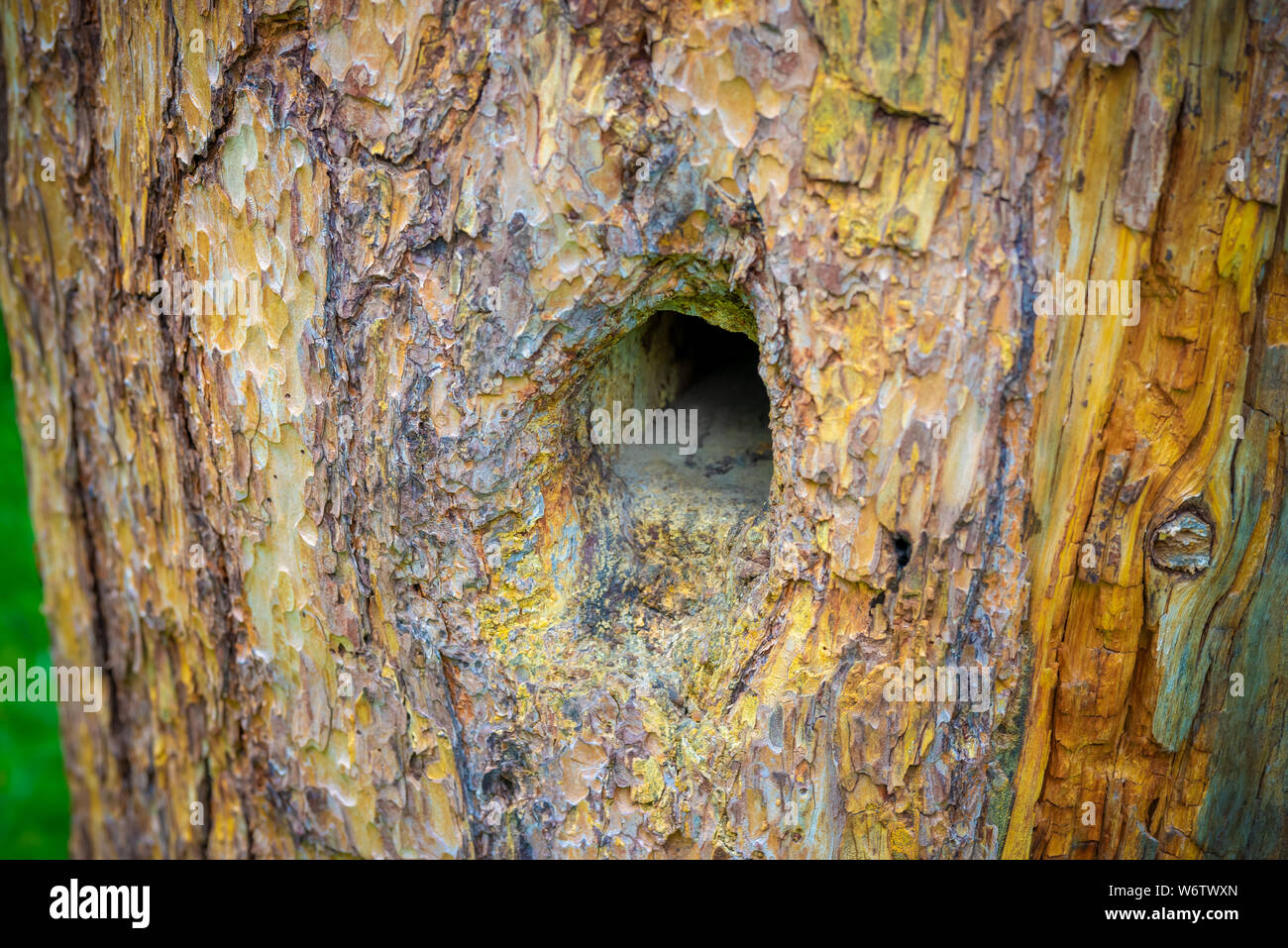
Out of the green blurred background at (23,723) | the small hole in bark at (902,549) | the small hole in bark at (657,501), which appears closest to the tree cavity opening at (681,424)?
the small hole in bark at (657,501)

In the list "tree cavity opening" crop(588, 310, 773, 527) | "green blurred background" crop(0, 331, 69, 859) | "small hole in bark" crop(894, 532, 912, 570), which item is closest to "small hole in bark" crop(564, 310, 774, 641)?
"tree cavity opening" crop(588, 310, 773, 527)

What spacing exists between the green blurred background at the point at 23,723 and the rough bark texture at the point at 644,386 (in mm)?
1489

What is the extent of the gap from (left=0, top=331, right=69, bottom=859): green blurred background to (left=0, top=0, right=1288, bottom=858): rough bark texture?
1.49 metres

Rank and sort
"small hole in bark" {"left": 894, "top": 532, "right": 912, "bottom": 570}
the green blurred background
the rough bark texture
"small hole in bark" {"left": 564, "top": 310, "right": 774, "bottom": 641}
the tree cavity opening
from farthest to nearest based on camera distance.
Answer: the green blurred background, the tree cavity opening, "small hole in bark" {"left": 564, "top": 310, "right": 774, "bottom": 641}, "small hole in bark" {"left": 894, "top": 532, "right": 912, "bottom": 570}, the rough bark texture

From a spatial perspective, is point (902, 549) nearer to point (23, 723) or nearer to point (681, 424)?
point (681, 424)

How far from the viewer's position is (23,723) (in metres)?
2.90

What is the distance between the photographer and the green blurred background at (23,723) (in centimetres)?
272

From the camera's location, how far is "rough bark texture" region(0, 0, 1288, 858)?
4.24 ft

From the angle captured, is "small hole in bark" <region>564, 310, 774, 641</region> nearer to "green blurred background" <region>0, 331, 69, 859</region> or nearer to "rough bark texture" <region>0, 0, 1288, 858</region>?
"rough bark texture" <region>0, 0, 1288, 858</region>

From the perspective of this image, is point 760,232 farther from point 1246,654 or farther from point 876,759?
point 1246,654

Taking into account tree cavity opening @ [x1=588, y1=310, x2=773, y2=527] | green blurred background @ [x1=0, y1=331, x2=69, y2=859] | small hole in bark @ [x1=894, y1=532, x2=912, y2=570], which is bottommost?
green blurred background @ [x1=0, y1=331, x2=69, y2=859]

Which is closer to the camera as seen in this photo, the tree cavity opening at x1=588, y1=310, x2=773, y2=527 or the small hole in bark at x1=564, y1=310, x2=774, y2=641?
the small hole in bark at x1=564, y1=310, x2=774, y2=641

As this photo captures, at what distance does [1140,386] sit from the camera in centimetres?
141

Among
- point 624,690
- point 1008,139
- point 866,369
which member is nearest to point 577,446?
point 624,690
